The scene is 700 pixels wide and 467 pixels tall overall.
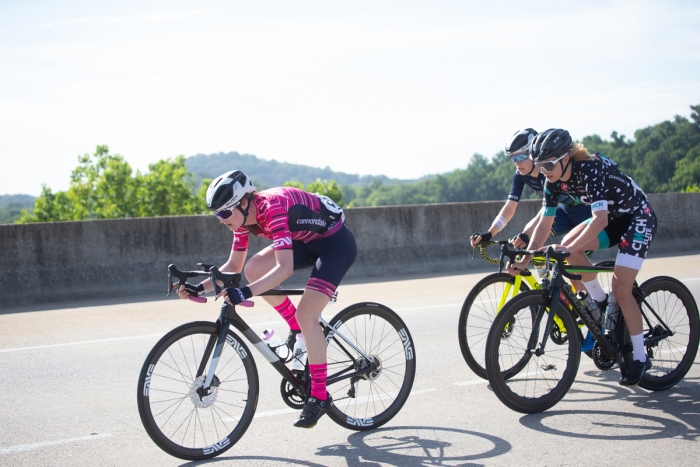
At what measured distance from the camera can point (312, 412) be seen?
473cm

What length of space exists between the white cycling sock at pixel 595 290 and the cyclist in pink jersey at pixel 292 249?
82.4 inches

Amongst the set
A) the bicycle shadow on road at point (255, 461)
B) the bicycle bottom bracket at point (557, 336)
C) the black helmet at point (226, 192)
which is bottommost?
the bicycle shadow on road at point (255, 461)

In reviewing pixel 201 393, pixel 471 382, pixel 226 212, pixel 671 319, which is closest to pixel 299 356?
pixel 201 393

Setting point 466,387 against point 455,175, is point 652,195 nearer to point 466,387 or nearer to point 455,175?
point 466,387

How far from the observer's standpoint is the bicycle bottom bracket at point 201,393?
15.1 feet

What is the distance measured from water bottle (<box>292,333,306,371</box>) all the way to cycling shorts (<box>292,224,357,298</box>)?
401 mm

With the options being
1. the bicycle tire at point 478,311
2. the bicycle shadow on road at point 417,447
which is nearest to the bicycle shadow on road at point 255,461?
the bicycle shadow on road at point 417,447

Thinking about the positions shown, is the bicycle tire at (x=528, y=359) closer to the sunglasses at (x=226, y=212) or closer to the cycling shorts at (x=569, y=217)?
the cycling shorts at (x=569, y=217)

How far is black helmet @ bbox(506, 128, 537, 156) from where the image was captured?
21.3 ft

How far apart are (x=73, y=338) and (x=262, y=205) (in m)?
4.61

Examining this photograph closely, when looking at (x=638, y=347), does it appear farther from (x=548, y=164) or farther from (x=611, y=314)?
(x=548, y=164)

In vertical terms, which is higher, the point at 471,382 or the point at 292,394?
the point at 292,394

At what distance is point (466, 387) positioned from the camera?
6.07 metres

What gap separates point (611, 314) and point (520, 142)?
64.7 inches
